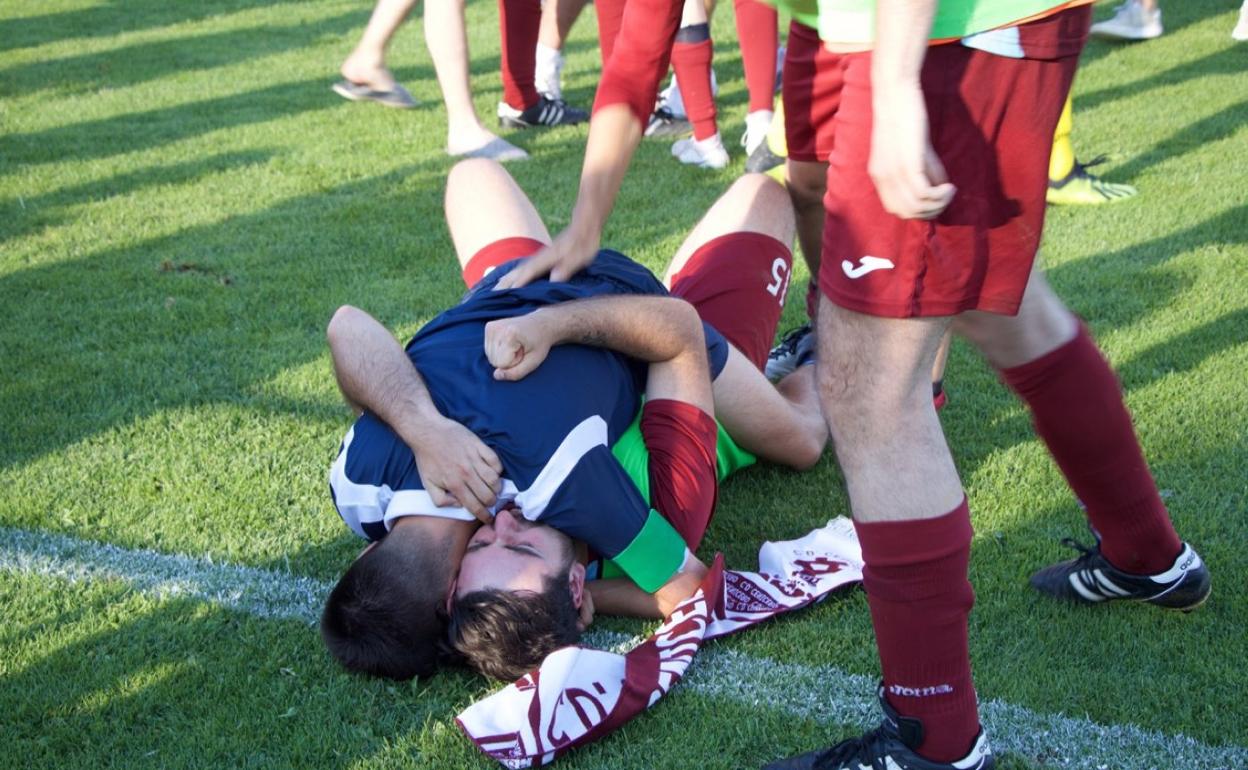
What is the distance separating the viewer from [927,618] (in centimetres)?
189

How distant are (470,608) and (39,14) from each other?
9.68 metres

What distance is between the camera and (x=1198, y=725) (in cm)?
224

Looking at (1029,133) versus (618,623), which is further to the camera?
(618,623)

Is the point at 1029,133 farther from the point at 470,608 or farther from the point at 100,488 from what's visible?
the point at 100,488

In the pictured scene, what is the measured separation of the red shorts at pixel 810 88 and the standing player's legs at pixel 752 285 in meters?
0.66

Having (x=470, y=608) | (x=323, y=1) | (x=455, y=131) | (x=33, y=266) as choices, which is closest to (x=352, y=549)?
(x=470, y=608)

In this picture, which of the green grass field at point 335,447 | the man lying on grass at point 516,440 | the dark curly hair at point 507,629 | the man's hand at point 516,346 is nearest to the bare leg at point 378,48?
the green grass field at point 335,447

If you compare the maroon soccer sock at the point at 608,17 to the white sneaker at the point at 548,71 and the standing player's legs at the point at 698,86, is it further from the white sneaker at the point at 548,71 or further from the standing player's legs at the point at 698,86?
the white sneaker at the point at 548,71

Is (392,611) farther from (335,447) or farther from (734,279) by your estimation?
(734,279)

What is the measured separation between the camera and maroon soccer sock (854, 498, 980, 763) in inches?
74.0

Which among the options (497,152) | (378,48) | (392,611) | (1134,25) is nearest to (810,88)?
(392,611)

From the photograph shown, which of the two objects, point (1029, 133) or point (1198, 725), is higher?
point (1029, 133)

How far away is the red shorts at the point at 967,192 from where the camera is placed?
1.72m

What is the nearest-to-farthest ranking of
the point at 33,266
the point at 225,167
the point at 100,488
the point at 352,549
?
the point at 352,549, the point at 100,488, the point at 33,266, the point at 225,167
